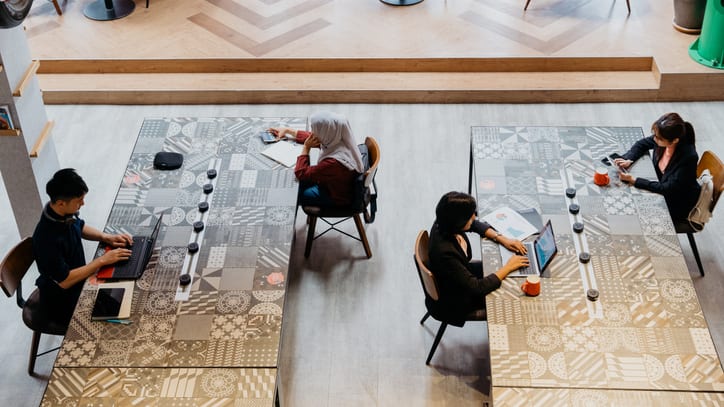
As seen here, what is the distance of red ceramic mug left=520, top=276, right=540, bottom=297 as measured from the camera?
4.46 metres

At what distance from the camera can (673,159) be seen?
17.5ft

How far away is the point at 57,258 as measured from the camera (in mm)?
4582

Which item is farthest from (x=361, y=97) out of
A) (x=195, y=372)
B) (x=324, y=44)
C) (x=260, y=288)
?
(x=195, y=372)

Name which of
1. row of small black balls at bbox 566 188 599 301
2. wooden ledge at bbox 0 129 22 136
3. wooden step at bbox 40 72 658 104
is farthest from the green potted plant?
wooden ledge at bbox 0 129 22 136

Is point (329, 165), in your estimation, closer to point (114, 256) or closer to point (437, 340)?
point (437, 340)

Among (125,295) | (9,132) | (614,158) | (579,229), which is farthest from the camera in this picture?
(614,158)

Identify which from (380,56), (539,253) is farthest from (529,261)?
(380,56)

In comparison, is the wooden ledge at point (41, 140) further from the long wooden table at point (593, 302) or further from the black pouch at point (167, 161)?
the long wooden table at point (593, 302)

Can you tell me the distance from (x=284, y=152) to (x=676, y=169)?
2.70m

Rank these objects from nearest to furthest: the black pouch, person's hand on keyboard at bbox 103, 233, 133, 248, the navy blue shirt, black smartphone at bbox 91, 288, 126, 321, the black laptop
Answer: black smartphone at bbox 91, 288, 126, 321 < the navy blue shirt < the black laptop < person's hand on keyboard at bbox 103, 233, 133, 248 < the black pouch

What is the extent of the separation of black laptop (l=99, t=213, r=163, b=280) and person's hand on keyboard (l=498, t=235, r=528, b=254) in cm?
217

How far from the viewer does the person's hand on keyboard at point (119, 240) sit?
4854 millimetres

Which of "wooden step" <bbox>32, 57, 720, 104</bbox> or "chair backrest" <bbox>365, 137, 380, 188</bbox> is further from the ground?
"chair backrest" <bbox>365, 137, 380, 188</bbox>

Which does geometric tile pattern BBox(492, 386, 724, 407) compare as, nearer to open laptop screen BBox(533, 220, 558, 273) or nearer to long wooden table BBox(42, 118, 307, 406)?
open laptop screen BBox(533, 220, 558, 273)
